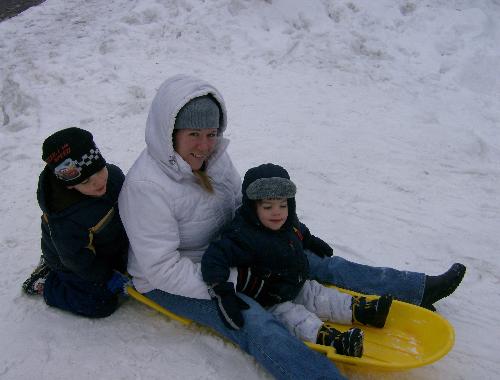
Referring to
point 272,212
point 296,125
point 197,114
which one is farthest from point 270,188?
point 296,125

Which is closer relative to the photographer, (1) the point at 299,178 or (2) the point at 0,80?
(1) the point at 299,178

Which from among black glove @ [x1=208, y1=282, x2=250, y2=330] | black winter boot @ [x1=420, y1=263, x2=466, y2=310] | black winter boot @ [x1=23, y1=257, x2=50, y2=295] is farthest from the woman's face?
black winter boot @ [x1=420, y1=263, x2=466, y2=310]

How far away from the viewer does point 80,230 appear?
228 centimetres

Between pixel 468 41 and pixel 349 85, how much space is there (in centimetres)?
186

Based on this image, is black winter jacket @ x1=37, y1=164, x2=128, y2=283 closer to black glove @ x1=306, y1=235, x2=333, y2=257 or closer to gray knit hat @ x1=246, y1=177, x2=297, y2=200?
gray knit hat @ x1=246, y1=177, x2=297, y2=200

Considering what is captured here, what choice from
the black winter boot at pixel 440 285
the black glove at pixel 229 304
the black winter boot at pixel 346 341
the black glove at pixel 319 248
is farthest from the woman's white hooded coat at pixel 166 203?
the black winter boot at pixel 440 285

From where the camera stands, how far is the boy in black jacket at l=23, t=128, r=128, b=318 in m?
2.25

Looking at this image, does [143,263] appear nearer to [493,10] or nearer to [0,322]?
[0,322]

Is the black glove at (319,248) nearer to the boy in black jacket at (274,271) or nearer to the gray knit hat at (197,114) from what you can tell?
the boy in black jacket at (274,271)

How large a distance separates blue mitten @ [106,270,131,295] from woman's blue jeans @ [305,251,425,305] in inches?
42.6

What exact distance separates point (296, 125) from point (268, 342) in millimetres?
3345

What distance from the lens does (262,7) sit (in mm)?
6953

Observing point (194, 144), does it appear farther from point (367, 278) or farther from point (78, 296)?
point (367, 278)

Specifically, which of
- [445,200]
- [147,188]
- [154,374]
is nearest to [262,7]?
[445,200]
